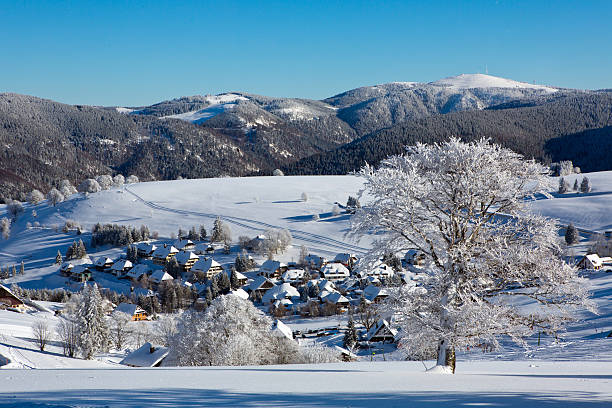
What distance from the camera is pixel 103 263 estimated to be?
80500 millimetres

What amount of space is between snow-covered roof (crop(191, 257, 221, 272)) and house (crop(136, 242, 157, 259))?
13428mm

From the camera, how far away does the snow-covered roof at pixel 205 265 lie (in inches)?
2982

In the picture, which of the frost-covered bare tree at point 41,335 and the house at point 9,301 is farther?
the house at point 9,301

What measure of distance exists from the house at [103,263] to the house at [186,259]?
11724 mm

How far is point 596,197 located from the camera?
95.1 metres

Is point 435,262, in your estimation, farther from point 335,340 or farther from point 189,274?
point 189,274

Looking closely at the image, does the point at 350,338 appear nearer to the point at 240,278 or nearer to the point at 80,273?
the point at 240,278

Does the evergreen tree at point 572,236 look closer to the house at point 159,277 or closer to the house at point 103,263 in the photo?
the house at point 159,277

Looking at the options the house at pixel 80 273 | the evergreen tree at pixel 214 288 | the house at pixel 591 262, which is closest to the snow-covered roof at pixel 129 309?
the evergreen tree at pixel 214 288

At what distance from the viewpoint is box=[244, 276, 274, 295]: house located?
223 feet

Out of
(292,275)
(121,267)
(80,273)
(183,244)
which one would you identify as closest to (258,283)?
(292,275)

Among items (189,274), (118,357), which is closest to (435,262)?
(118,357)

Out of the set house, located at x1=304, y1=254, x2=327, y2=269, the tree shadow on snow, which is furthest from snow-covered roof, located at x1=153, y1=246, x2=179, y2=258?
the tree shadow on snow

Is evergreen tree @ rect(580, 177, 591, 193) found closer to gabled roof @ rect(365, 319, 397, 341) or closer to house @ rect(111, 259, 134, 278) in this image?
gabled roof @ rect(365, 319, 397, 341)
